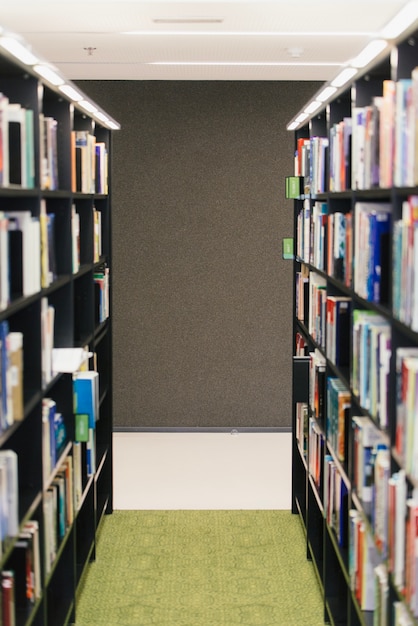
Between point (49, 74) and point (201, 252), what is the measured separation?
4421 millimetres

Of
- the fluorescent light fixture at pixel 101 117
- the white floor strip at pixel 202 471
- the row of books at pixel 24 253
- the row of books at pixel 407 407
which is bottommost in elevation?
the white floor strip at pixel 202 471

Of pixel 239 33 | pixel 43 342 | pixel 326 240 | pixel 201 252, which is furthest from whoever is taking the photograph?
pixel 201 252

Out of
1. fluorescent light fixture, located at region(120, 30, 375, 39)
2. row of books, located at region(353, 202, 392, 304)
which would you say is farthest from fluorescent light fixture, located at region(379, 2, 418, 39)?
fluorescent light fixture, located at region(120, 30, 375, 39)

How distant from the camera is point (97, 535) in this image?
18.3ft

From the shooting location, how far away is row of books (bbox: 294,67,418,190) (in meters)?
2.54

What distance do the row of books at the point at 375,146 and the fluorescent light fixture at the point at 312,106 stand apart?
147 mm

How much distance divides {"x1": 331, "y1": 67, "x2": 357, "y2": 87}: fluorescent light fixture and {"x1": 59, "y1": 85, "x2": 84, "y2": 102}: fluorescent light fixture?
41.1 inches

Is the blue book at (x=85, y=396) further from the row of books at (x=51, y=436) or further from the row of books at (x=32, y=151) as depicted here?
the row of books at (x=32, y=151)

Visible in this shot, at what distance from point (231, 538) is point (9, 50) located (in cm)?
343

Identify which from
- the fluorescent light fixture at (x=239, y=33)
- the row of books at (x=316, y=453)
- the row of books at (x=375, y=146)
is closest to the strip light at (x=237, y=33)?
the fluorescent light fixture at (x=239, y=33)

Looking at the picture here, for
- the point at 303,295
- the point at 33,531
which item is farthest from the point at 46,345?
the point at 303,295

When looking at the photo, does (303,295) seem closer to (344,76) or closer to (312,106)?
(312,106)

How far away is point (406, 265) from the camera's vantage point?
8.38ft

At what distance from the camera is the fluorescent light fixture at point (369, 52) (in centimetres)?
277
